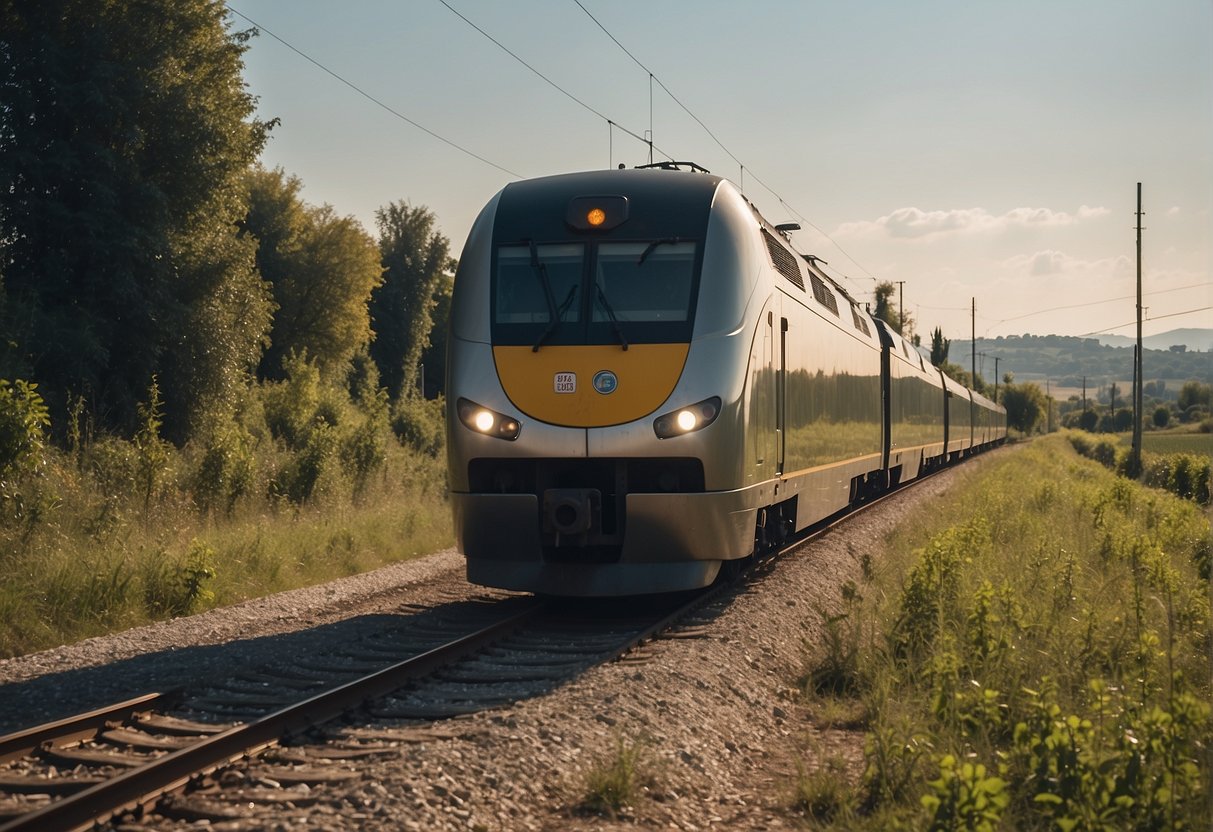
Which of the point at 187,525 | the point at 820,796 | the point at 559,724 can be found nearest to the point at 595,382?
the point at 559,724

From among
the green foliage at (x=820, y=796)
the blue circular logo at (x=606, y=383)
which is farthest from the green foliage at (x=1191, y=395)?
the green foliage at (x=820, y=796)

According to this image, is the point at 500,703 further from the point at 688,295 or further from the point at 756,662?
the point at 688,295

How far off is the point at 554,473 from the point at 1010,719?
4099 millimetres

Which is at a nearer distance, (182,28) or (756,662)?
(756,662)

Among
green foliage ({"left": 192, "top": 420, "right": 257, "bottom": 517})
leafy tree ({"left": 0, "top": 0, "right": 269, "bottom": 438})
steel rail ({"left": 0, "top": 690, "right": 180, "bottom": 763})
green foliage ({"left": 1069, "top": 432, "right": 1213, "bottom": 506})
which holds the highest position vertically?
leafy tree ({"left": 0, "top": 0, "right": 269, "bottom": 438})

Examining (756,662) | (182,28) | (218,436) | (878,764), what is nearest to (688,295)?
(756,662)

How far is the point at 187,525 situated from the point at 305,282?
3197 centimetres

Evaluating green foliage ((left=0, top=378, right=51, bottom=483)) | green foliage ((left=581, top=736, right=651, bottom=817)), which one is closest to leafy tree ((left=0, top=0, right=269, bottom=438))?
green foliage ((left=0, top=378, right=51, bottom=483))

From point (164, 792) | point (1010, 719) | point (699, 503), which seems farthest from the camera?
point (699, 503)

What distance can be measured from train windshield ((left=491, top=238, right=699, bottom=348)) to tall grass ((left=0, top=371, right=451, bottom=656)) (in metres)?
3.70

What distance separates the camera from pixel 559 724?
19.0 feet

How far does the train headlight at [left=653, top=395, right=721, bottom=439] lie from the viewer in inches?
350

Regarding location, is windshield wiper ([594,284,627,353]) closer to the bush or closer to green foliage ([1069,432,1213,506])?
green foliage ([1069,432,1213,506])

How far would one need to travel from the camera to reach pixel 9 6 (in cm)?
1828
